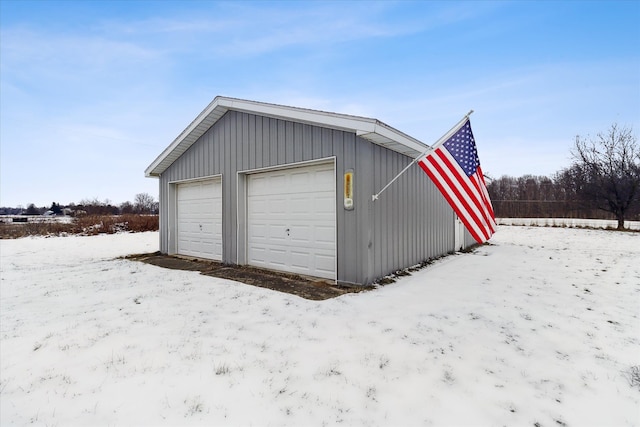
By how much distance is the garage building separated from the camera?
5.15 metres

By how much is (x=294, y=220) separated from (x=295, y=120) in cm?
208

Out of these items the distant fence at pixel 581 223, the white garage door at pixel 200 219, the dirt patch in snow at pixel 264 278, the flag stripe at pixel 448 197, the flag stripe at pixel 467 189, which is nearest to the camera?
the flag stripe at pixel 448 197

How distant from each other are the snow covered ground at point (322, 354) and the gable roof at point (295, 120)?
269 centimetres

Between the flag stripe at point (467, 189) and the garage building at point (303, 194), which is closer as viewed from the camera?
the flag stripe at point (467, 189)

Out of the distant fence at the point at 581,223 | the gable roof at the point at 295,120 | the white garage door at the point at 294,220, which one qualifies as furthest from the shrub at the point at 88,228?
the distant fence at the point at 581,223

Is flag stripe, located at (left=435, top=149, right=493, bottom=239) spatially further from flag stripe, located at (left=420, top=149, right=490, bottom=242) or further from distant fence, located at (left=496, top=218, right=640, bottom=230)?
distant fence, located at (left=496, top=218, right=640, bottom=230)

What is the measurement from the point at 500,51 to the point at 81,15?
36.7 feet

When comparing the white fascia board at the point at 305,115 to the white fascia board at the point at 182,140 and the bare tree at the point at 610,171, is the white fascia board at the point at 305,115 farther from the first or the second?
the bare tree at the point at 610,171

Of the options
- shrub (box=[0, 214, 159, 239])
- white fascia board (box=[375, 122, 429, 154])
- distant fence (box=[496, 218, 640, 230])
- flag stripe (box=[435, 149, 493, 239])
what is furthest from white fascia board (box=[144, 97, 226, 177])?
distant fence (box=[496, 218, 640, 230])

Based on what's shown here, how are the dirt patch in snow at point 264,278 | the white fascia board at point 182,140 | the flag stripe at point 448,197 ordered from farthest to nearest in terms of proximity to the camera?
1. the white fascia board at point 182,140
2. the dirt patch in snow at point 264,278
3. the flag stripe at point 448,197

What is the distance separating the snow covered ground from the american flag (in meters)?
1.16

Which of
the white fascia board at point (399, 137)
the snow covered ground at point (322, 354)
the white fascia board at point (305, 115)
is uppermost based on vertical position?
the white fascia board at point (305, 115)

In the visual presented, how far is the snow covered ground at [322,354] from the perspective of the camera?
75.4 inches

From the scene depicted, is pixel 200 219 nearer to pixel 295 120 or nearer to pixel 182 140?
pixel 182 140
